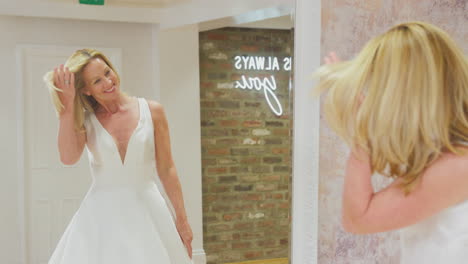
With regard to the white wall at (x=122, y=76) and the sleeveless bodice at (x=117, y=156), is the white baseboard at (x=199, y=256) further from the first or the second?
the sleeveless bodice at (x=117, y=156)

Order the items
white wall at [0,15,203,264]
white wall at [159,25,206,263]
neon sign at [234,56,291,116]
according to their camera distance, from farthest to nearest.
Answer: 1. neon sign at [234,56,291,116]
2. white wall at [159,25,206,263]
3. white wall at [0,15,203,264]

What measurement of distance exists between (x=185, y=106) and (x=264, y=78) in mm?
439

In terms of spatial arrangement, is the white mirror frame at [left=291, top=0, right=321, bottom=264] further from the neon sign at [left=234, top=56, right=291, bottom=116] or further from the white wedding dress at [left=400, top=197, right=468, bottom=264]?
the white wedding dress at [left=400, top=197, right=468, bottom=264]

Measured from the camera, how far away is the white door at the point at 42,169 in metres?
1.10

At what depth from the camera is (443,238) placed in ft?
2.72

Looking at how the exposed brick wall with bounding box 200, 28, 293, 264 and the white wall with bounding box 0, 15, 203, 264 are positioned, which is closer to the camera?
the white wall with bounding box 0, 15, 203, 264

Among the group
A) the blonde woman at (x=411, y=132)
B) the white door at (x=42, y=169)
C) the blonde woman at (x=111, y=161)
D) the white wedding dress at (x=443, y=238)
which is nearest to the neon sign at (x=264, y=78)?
the blonde woman at (x=111, y=161)

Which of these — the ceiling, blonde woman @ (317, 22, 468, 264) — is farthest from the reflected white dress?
blonde woman @ (317, 22, 468, 264)

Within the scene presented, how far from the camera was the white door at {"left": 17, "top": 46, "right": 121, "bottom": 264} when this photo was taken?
110 centimetres

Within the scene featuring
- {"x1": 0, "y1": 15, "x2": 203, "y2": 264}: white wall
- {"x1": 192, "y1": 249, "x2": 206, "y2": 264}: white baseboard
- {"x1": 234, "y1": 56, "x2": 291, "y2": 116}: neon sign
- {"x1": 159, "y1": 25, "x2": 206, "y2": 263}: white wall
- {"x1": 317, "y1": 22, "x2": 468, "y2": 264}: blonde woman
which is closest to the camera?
{"x1": 317, "y1": 22, "x2": 468, "y2": 264}: blonde woman

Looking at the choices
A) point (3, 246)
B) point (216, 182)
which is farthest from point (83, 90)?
point (216, 182)

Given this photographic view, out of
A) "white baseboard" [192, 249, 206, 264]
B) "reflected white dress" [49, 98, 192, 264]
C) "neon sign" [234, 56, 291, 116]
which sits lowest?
"white baseboard" [192, 249, 206, 264]

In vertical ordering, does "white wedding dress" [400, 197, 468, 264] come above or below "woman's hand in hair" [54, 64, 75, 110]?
below

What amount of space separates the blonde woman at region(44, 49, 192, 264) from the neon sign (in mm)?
376
